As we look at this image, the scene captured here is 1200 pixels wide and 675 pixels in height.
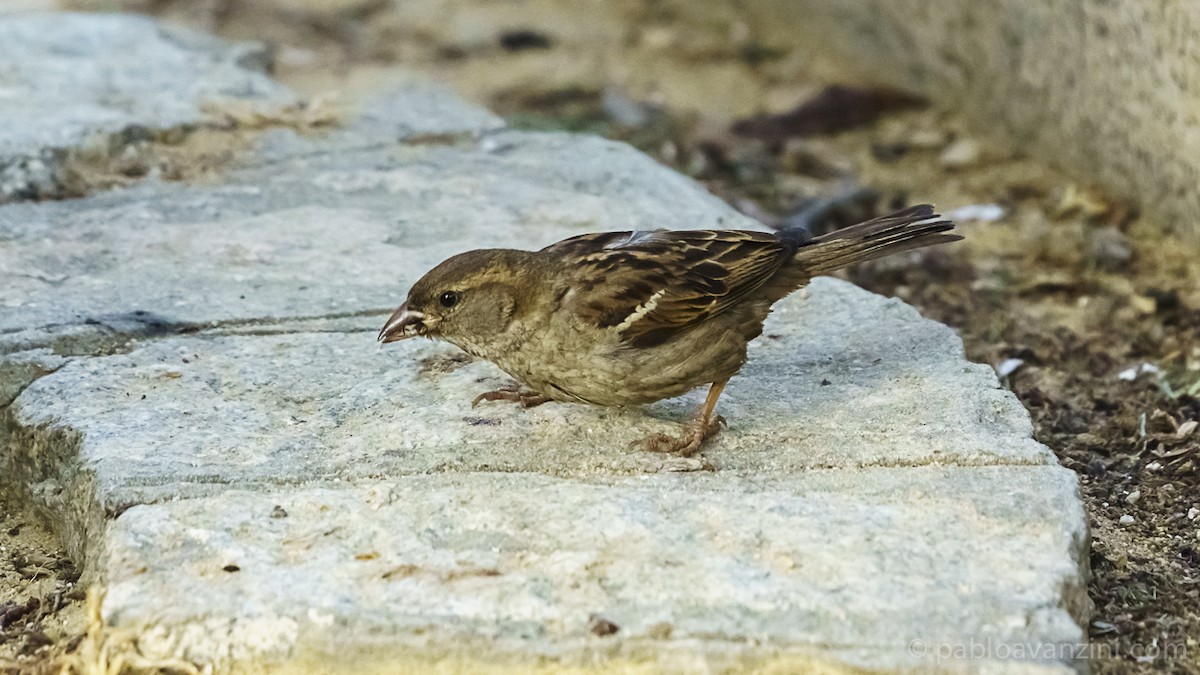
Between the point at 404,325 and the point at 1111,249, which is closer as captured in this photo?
the point at 404,325

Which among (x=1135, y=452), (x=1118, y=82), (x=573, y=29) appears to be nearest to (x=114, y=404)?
(x=1135, y=452)

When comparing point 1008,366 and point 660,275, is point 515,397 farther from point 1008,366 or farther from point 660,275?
point 1008,366

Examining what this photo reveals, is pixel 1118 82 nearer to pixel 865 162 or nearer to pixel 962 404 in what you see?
pixel 865 162

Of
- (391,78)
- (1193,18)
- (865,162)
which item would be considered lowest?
(865,162)

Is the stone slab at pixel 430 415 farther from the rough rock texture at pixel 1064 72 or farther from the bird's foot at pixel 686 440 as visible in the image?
the rough rock texture at pixel 1064 72

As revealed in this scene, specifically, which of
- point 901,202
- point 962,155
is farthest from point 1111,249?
point 962,155

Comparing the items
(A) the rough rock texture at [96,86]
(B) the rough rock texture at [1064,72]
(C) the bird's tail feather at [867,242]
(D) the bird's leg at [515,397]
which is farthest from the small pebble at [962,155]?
Answer: (D) the bird's leg at [515,397]
